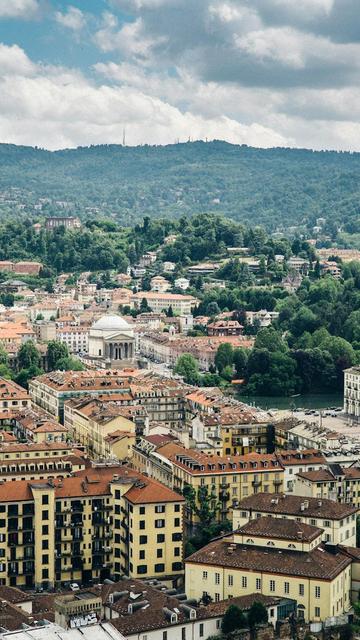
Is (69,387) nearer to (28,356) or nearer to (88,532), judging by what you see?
(28,356)

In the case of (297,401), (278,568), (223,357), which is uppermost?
(278,568)

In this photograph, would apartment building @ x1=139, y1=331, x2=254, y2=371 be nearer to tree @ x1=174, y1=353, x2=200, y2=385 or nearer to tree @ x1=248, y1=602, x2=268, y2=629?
tree @ x1=174, y1=353, x2=200, y2=385

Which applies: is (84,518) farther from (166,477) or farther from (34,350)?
(34,350)

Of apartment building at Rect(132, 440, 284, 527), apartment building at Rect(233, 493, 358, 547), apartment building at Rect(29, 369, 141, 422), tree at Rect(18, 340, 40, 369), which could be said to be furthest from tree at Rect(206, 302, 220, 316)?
apartment building at Rect(233, 493, 358, 547)

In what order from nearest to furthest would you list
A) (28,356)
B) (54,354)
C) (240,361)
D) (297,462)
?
(297,462) → (28,356) → (54,354) → (240,361)

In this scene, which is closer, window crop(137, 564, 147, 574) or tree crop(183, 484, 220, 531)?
window crop(137, 564, 147, 574)

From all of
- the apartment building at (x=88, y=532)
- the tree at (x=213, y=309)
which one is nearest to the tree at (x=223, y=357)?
the tree at (x=213, y=309)

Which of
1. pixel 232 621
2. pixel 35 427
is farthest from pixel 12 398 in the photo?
pixel 232 621
